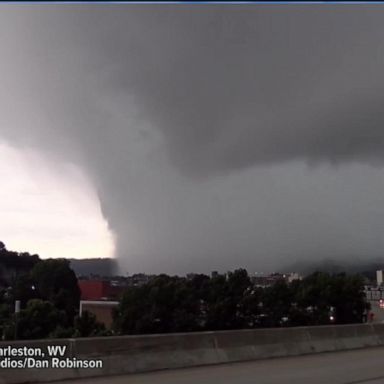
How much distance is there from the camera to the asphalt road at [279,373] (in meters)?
11.2

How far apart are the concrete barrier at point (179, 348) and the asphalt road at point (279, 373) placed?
0.30 metres

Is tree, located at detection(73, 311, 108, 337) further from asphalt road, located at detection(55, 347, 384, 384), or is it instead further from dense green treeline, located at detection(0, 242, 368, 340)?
asphalt road, located at detection(55, 347, 384, 384)

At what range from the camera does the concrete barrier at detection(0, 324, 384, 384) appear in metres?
10.6

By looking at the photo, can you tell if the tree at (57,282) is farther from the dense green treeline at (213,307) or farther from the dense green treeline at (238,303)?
the dense green treeline at (238,303)

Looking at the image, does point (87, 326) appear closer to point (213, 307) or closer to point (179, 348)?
point (213, 307)

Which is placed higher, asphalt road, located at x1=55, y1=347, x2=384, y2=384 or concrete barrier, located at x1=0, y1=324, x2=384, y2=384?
concrete barrier, located at x1=0, y1=324, x2=384, y2=384

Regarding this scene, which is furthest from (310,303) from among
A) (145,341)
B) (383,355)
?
(145,341)

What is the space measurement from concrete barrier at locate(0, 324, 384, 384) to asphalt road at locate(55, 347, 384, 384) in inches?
11.8

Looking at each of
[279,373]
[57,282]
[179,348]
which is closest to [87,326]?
[57,282]

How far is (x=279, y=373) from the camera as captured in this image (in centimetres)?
1253

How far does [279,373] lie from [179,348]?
7.62 feet

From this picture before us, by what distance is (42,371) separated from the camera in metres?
10.3

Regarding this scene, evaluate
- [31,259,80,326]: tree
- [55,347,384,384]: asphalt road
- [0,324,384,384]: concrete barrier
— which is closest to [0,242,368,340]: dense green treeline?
[31,259,80,326]: tree

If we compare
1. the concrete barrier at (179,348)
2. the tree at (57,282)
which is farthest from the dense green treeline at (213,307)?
the concrete barrier at (179,348)
